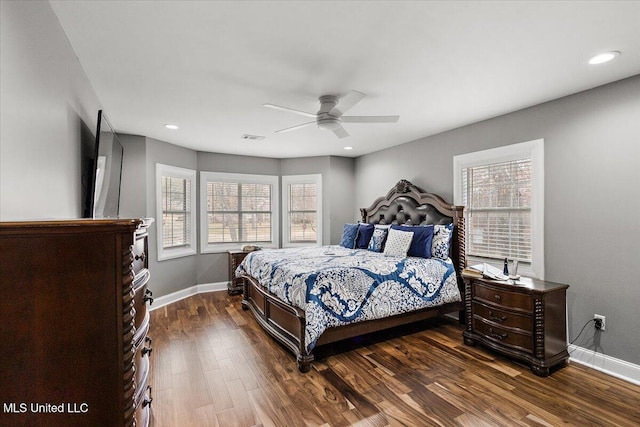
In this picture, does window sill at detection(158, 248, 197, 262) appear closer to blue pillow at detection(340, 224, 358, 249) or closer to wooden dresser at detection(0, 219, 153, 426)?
blue pillow at detection(340, 224, 358, 249)

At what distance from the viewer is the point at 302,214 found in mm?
6145

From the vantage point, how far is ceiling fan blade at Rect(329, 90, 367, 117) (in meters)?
2.43

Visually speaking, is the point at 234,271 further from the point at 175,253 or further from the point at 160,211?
the point at 160,211

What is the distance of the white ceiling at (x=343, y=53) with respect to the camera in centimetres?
171

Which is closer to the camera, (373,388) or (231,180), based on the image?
(373,388)

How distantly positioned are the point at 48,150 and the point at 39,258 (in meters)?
1.02

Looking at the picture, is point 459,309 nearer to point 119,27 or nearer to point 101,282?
point 101,282

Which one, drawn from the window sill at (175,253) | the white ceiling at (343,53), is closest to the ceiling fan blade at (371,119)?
the white ceiling at (343,53)

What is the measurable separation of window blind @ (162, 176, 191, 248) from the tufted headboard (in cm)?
309

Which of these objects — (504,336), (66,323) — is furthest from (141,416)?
(504,336)

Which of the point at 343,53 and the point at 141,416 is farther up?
the point at 343,53

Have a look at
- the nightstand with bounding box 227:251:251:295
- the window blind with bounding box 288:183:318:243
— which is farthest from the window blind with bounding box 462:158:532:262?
the nightstand with bounding box 227:251:251:295

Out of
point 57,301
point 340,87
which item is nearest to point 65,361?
point 57,301

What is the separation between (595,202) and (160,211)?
533 cm
